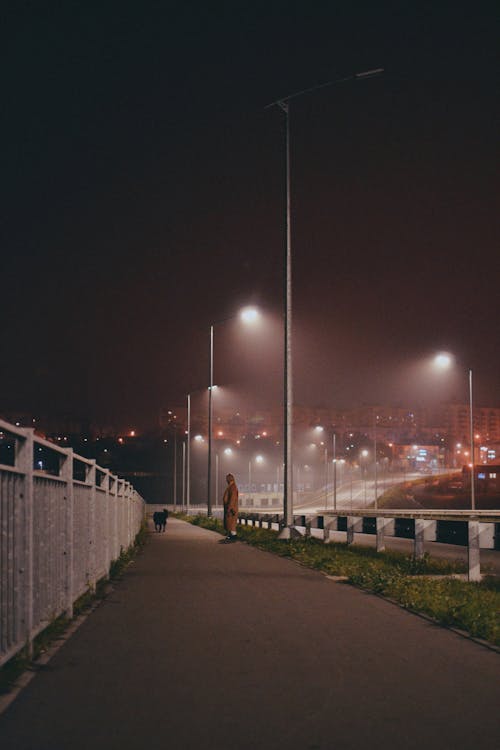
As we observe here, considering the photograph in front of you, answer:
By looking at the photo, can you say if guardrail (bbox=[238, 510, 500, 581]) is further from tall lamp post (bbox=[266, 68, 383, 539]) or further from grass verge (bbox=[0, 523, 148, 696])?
grass verge (bbox=[0, 523, 148, 696])

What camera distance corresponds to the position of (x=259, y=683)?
22.8ft

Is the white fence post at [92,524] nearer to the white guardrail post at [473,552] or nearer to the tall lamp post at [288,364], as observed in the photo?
the white guardrail post at [473,552]

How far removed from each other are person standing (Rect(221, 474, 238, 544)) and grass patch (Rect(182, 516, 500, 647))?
17.1 feet

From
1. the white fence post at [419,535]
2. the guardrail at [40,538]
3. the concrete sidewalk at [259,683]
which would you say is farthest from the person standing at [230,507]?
the concrete sidewalk at [259,683]

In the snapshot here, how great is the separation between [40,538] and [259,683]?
2.44m

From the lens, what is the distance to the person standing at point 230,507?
91.9 ft

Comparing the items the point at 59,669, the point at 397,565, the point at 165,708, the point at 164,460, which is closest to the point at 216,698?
the point at 165,708

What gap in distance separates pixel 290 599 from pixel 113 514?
5559mm

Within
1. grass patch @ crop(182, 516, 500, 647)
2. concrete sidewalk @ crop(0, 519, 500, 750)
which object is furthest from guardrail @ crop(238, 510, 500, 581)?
concrete sidewalk @ crop(0, 519, 500, 750)

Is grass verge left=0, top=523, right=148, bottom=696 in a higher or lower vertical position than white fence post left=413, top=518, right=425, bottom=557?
lower

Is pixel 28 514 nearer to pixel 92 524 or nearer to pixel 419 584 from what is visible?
pixel 92 524

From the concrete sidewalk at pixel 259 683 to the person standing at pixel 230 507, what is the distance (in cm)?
1594

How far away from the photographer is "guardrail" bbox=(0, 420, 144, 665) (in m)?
7.12

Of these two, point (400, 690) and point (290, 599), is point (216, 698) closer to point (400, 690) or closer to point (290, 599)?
point (400, 690)
